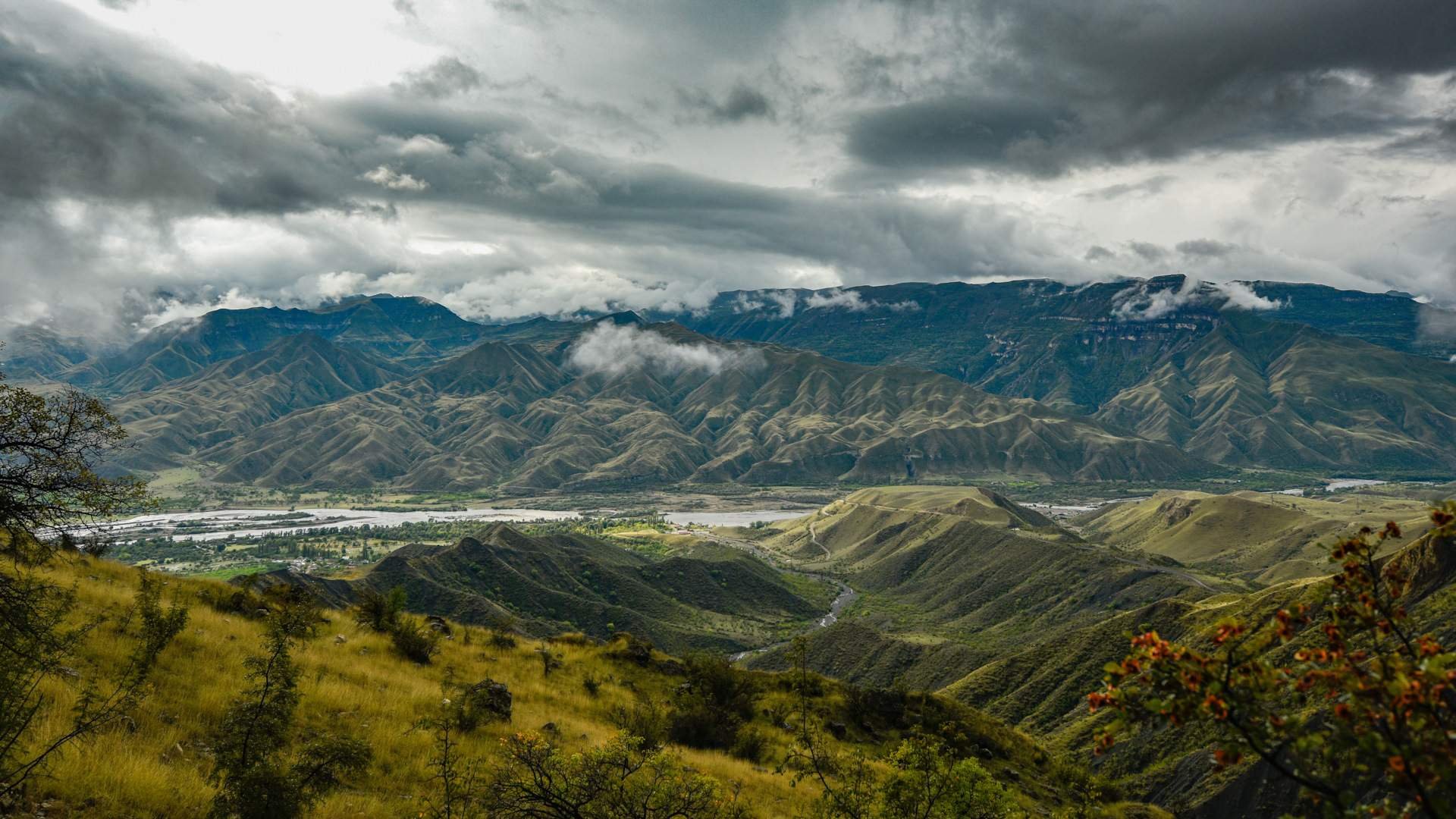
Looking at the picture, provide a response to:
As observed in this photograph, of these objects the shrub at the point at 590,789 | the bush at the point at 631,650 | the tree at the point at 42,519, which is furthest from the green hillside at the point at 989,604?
the tree at the point at 42,519

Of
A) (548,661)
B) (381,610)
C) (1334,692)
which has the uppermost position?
(1334,692)

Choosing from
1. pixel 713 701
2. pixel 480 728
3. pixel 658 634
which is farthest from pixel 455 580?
pixel 480 728

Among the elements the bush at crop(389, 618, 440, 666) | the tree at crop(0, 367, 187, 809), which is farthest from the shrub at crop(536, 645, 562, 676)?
the tree at crop(0, 367, 187, 809)

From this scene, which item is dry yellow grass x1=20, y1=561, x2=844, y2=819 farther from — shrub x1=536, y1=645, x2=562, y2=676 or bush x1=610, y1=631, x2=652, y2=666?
bush x1=610, y1=631, x2=652, y2=666

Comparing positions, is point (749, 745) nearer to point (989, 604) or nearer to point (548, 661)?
point (548, 661)

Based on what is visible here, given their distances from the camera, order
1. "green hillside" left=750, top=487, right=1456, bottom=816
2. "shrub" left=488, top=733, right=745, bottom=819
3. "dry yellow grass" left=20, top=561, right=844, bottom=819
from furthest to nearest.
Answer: "green hillside" left=750, top=487, right=1456, bottom=816 → "dry yellow grass" left=20, top=561, right=844, bottom=819 → "shrub" left=488, top=733, right=745, bottom=819

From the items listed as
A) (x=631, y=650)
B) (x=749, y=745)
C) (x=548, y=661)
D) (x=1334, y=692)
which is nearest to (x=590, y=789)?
(x=1334, y=692)

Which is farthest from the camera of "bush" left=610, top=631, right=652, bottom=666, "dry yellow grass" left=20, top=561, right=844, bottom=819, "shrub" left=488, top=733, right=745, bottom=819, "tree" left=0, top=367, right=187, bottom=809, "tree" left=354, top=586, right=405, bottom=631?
"bush" left=610, top=631, right=652, bottom=666
